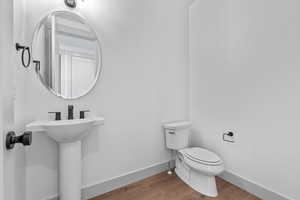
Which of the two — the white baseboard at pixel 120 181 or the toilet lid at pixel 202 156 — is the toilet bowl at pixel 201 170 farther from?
the white baseboard at pixel 120 181

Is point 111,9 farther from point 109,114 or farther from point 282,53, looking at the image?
point 282,53

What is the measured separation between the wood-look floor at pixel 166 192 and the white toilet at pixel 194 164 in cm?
8

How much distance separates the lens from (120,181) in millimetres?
1783

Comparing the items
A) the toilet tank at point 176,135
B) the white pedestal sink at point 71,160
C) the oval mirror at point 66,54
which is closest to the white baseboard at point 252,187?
the toilet tank at point 176,135

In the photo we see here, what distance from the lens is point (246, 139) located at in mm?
1712

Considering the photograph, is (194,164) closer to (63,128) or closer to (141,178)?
(141,178)

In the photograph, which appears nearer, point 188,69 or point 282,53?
point 282,53

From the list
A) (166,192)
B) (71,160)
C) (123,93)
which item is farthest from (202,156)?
(71,160)

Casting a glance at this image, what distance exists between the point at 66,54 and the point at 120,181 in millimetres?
1515

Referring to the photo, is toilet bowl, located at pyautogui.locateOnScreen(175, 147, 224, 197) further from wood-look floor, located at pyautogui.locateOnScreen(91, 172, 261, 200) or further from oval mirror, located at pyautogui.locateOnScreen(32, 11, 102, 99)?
oval mirror, located at pyautogui.locateOnScreen(32, 11, 102, 99)

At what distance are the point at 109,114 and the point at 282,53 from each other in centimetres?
183

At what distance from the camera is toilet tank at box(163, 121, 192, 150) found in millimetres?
2012

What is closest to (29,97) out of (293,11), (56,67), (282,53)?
(56,67)

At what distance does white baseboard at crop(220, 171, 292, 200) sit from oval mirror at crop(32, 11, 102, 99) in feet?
6.35
